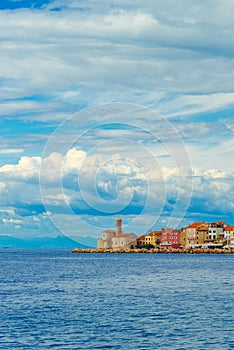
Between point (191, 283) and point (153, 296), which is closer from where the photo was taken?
point (153, 296)

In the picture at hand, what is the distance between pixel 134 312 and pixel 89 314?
3833mm

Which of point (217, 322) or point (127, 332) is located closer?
point (127, 332)

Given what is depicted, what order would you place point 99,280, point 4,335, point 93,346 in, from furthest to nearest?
point 99,280 < point 4,335 < point 93,346

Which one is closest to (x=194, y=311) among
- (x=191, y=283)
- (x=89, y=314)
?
(x=89, y=314)

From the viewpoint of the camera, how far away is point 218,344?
36.8 meters

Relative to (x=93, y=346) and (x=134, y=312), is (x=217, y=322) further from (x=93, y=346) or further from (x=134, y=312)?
(x=93, y=346)

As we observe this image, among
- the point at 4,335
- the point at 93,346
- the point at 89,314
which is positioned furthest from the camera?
the point at 89,314

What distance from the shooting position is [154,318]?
46.0 meters

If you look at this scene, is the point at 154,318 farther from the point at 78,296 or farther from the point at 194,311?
the point at 78,296

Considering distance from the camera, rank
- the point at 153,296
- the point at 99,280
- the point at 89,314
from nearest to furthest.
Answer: the point at 89,314, the point at 153,296, the point at 99,280

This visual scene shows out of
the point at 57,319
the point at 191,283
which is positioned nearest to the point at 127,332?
the point at 57,319

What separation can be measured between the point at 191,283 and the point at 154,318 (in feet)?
109

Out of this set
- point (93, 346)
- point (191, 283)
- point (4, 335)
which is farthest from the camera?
point (191, 283)

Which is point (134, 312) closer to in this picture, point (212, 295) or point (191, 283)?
point (212, 295)
